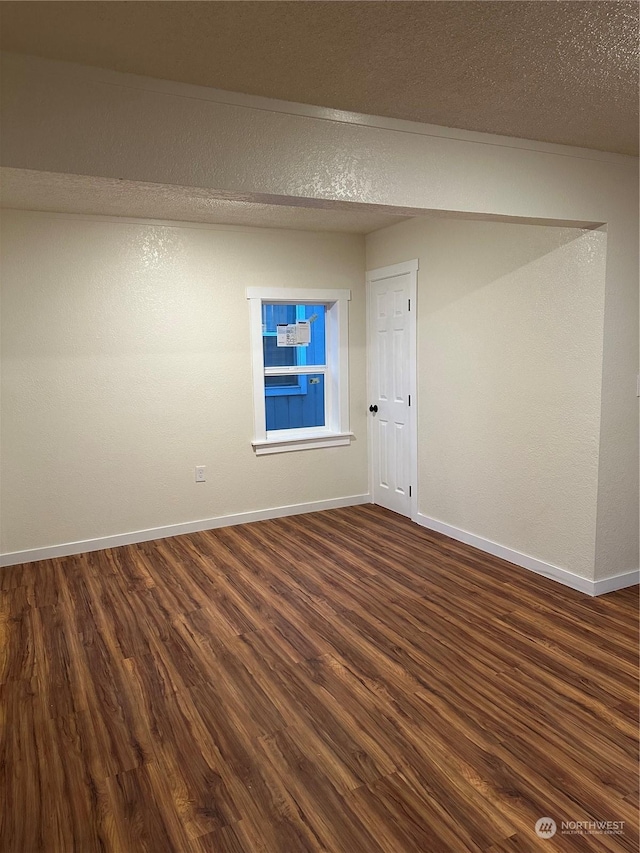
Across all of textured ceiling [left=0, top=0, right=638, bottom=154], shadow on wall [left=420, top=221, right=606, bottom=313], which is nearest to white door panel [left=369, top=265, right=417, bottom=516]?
shadow on wall [left=420, top=221, right=606, bottom=313]

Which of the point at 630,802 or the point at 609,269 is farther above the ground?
the point at 609,269

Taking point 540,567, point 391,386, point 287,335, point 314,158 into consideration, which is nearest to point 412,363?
point 391,386

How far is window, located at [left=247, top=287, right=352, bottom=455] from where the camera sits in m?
5.04

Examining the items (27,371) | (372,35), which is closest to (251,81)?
(372,35)

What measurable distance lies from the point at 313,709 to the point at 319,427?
10.9ft

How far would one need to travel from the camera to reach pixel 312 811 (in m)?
1.92

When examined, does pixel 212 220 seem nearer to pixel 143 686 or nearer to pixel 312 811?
pixel 143 686

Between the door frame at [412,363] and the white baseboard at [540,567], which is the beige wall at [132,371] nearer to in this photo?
the door frame at [412,363]

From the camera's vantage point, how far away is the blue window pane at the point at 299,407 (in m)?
5.55

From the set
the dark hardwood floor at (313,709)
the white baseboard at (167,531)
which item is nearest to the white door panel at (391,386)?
the white baseboard at (167,531)

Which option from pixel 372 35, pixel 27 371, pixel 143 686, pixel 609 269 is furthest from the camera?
pixel 27 371

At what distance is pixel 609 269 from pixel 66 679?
11.4ft

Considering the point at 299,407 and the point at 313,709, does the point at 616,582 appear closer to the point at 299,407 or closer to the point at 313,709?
the point at 313,709

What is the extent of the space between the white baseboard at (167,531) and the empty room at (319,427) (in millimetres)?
25
